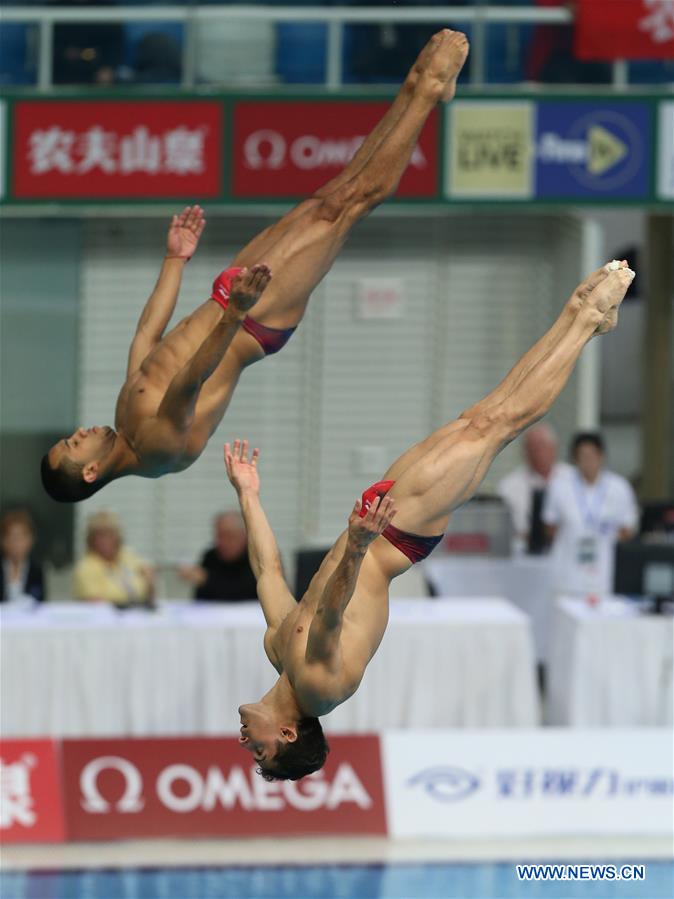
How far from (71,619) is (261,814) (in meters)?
1.52

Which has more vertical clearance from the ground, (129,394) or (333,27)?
(333,27)

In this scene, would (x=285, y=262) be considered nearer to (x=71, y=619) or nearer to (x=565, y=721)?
(x=71, y=619)

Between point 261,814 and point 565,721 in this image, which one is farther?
A: point 565,721

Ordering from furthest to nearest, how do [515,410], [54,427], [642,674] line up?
[54,427] → [642,674] → [515,410]

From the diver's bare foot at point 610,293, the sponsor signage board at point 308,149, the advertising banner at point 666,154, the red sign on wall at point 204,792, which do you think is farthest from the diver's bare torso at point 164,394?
the advertising banner at point 666,154

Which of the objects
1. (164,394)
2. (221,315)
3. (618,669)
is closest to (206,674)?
(618,669)

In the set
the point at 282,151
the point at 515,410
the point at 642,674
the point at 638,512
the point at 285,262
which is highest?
the point at 282,151

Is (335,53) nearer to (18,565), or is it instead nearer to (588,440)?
(588,440)

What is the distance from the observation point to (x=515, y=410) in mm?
5551

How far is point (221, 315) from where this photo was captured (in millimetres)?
5609

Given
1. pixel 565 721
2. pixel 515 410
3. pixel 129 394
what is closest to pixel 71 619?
pixel 565 721

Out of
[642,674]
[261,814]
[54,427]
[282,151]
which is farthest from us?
[54,427]

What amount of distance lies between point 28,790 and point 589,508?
13.1ft

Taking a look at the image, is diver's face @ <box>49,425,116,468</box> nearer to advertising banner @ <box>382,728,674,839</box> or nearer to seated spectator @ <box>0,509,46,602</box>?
advertising banner @ <box>382,728,674,839</box>
